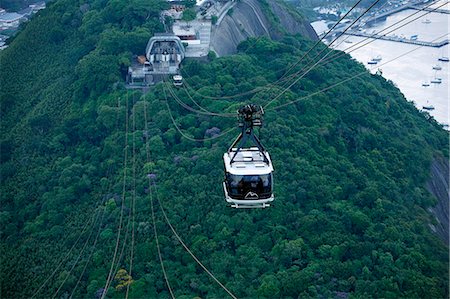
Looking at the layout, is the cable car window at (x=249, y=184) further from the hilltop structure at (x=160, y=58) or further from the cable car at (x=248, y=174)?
the hilltop structure at (x=160, y=58)

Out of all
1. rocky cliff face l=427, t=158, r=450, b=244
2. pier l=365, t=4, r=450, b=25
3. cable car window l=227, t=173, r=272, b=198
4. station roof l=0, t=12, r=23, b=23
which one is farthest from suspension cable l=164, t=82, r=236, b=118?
pier l=365, t=4, r=450, b=25

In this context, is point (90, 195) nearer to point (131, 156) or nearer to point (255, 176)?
point (131, 156)

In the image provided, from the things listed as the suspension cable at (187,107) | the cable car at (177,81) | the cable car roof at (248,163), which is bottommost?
the cable car roof at (248,163)

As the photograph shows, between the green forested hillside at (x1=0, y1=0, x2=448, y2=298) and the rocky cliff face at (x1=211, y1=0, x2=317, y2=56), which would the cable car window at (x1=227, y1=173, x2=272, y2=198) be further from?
the rocky cliff face at (x1=211, y1=0, x2=317, y2=56)

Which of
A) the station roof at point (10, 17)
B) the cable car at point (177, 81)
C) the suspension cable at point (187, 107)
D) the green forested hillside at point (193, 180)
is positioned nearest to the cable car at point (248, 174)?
the green forested hillside at point (193, 180)

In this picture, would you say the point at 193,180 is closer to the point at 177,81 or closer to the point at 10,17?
the point at 177,81

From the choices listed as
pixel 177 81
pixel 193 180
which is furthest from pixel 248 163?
pixel 177 81

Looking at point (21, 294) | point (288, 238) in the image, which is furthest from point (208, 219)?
point (21, 294)
